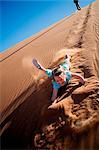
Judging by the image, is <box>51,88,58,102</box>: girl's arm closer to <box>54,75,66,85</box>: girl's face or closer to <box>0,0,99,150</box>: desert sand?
<box>0,0,99,150</box>: desert sand

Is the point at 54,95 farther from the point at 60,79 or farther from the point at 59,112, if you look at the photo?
the point at 59,112

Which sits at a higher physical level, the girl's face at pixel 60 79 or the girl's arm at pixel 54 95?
the girl's face at pixel 60 79

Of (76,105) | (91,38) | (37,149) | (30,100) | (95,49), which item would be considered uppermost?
(91,38)

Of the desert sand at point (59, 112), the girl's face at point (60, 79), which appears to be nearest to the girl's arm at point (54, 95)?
the desert sand at point (59, 112)

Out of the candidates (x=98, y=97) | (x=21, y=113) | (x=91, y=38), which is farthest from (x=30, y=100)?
(x=91, y=38)

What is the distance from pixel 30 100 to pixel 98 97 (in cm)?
210

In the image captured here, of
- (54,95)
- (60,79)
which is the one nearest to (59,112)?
(54,95)

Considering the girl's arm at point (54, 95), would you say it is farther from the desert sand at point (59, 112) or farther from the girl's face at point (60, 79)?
the girl's face at point (60, 79)


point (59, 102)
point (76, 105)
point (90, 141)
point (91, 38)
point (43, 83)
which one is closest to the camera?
point (90, 141)

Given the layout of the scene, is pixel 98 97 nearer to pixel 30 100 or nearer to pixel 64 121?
pixel 64 121

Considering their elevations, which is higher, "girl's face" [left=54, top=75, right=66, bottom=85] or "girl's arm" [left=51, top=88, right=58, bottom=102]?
"girl's face" [left=54, top=75, right=66, bottom=85]

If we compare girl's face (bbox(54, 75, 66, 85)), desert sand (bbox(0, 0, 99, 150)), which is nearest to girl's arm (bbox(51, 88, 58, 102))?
desert sand (bbox(0, 0, 99, 150))

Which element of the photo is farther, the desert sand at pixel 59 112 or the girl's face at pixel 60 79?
the girl's face at pixel 60 79

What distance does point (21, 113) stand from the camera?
16.9ft
